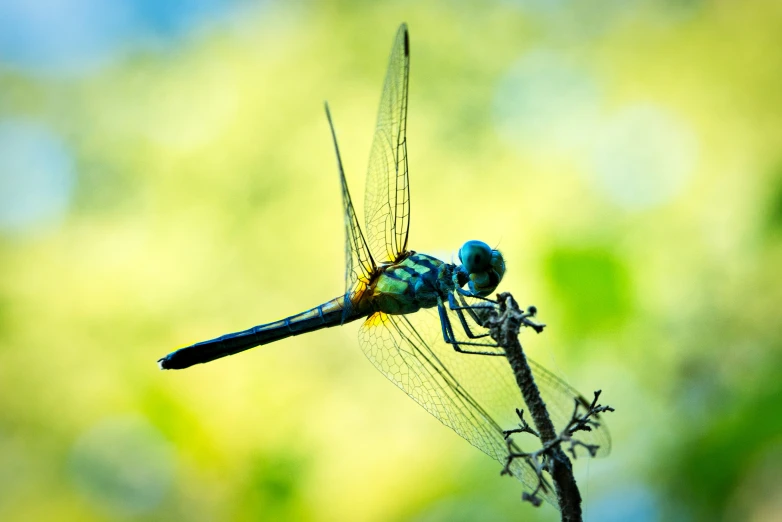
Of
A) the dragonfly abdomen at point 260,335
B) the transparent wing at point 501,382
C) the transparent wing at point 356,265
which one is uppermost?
the dragonfly abdomen at point 260,335

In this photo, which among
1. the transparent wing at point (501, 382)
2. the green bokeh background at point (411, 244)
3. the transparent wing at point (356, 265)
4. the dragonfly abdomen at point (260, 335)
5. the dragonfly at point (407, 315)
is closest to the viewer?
the transparent wing at point (501, 382)

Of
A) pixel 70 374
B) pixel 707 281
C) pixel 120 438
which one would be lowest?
pixel 707 281

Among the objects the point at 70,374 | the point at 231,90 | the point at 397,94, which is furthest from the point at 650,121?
the point at 70,374

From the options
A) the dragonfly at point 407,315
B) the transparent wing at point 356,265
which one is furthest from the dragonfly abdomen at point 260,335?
the transparent wing at point 356,265

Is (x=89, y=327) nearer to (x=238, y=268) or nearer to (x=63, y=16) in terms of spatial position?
(x=238, y=268)

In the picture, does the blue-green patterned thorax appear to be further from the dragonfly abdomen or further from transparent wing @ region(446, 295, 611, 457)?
the dragonfly abdomen

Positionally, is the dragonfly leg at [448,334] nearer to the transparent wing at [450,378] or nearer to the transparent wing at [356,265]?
the transparent wing at [450,378]

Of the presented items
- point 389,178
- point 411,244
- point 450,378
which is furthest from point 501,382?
point 411,244
